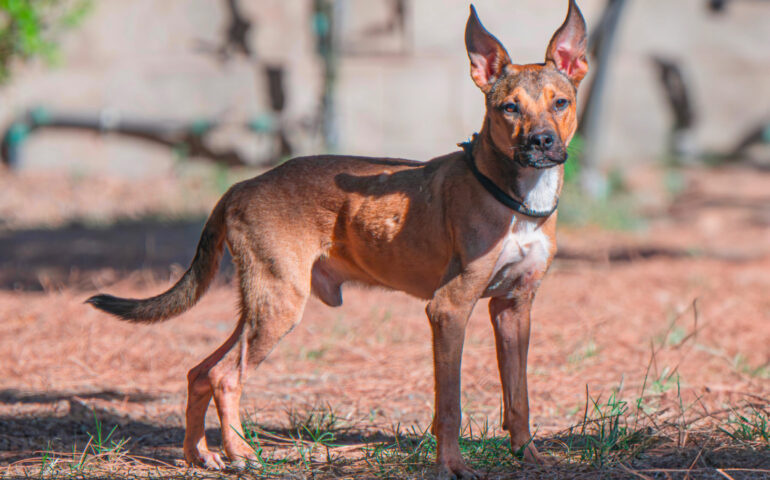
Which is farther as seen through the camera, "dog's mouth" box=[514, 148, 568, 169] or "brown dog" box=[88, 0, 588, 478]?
"brown dog" box=[88, 0, 588, 478]

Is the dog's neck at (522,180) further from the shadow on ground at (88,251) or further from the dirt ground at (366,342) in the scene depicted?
the shadow on ground at (88,251)

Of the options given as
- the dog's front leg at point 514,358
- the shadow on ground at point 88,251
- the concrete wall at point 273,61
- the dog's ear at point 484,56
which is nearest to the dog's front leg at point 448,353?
the dog's front leg at point 514,358

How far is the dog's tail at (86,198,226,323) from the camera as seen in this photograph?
367 cm

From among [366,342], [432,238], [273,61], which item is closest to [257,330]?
[432,238]

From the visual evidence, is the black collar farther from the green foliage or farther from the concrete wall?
the concrete wall

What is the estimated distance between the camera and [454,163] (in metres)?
3.46

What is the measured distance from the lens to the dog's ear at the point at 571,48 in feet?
11.1

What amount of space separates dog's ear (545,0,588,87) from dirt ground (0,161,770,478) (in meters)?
1.46

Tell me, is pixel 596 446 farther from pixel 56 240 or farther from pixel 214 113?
pixel 214 113

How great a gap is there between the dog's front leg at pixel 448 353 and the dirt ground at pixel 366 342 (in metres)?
0.70

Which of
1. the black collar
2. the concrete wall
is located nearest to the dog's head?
the black collar

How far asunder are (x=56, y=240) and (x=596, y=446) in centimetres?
606

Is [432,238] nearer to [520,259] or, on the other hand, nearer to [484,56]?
[520,259]

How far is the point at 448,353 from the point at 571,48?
1.29 metres
